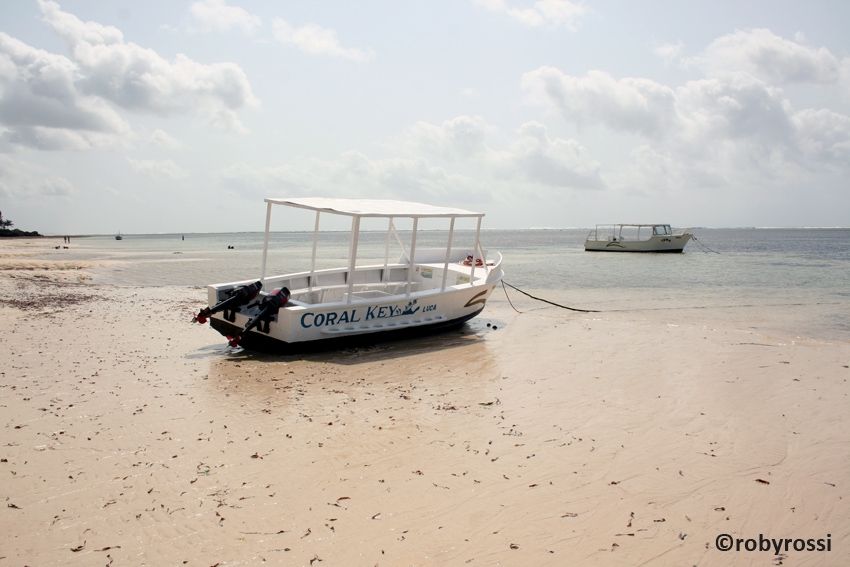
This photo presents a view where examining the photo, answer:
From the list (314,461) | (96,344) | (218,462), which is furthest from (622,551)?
(96,344)

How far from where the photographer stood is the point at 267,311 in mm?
10289

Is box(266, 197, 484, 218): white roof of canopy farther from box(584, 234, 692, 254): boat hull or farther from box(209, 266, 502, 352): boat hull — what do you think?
box(584, 234, 692, 254): boat hull

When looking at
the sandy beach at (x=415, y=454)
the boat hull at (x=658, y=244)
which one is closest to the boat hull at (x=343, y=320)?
the sandy beach at (x=415, y=454)

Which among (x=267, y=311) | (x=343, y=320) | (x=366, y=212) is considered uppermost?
(x=366, y=212)

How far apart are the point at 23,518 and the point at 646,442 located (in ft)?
19.2

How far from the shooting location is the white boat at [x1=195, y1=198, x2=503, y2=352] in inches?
411

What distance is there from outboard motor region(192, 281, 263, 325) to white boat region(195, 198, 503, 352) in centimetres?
2

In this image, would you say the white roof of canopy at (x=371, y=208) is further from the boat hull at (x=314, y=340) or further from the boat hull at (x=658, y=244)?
the boat hull at (x=658, y=244)

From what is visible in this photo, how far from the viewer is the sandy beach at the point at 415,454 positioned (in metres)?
4.45

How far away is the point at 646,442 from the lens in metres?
6.54

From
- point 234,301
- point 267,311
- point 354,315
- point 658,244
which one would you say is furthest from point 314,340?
point 658,244

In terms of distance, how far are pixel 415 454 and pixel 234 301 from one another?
19.2 ft

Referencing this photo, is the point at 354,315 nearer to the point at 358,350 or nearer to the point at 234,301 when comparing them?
the point at 358,350

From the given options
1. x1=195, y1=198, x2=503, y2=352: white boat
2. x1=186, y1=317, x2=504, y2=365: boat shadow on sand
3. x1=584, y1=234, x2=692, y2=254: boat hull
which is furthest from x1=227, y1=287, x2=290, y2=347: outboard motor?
x1=584, y1=234, x2=692, y2=254: boat hull
